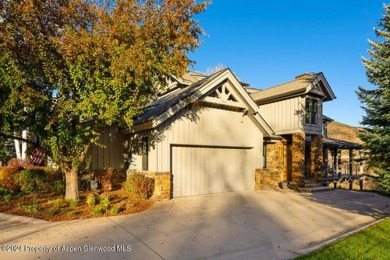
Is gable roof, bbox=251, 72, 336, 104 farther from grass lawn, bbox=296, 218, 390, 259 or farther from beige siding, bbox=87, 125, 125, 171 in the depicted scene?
grass lawn, bbox=296, 218, 390, 259

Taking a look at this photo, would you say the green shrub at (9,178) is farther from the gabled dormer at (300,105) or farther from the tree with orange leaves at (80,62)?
the gabled dormer at (300,105)

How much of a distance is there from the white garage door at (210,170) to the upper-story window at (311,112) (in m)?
5.60

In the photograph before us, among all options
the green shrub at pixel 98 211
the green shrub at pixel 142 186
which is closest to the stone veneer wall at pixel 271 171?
the green shrub at pixel 142 186

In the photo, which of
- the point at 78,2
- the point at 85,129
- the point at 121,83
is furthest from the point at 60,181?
the point at 78,2

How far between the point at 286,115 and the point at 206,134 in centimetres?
765

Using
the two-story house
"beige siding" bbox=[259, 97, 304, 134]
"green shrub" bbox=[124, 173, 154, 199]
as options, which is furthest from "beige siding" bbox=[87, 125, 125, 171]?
"beige siding" bbox=[259, 97, 304, 134]

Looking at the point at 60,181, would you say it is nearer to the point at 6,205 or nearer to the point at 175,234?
the point at 6,205

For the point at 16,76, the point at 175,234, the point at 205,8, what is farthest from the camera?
the point at 205,8

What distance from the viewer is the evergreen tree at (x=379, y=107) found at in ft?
36.7

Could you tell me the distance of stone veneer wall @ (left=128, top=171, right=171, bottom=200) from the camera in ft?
35.9

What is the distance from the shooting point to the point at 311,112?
17891mm

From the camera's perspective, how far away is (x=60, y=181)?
12.3 m

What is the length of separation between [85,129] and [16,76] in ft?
8.85

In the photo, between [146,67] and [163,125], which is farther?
[163,125]
